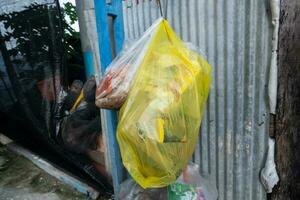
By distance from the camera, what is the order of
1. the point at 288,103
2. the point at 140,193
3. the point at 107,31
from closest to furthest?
1. the point at 288,103
2. the point at 140,193
3. the point at 107,31

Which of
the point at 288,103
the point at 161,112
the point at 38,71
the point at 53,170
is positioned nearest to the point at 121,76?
the point at 161,112

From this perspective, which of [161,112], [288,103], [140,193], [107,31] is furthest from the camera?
[107,31]

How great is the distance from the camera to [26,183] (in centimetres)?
273

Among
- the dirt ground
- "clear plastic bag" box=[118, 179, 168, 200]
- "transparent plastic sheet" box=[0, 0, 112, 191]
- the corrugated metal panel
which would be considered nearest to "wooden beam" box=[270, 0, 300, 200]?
the corrugated metal panel

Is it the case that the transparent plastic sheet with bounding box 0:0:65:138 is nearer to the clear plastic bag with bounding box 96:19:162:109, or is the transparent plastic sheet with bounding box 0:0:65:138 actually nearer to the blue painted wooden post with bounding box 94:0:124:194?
the blue painted wooden post with bounding box 94:0:124:194

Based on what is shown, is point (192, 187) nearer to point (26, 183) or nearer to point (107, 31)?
point (107, 31)

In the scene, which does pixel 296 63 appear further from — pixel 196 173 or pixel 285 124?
pixel 196 173

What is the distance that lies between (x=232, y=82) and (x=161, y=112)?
482 millimetres

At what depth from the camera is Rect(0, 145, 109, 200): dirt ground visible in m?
2.58

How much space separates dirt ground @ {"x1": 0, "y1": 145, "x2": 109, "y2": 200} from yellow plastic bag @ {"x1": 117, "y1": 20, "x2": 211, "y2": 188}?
1.41 meters

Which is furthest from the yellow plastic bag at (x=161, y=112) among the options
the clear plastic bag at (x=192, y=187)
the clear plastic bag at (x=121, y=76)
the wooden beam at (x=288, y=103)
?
the wooden beam at (x=288, y=103)

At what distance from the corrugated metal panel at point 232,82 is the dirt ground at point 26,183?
1327 millimetres

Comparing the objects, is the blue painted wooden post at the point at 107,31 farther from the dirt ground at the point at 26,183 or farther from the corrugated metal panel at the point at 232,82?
the dirt ground at the point at 26,183

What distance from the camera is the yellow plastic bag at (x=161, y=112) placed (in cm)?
127
